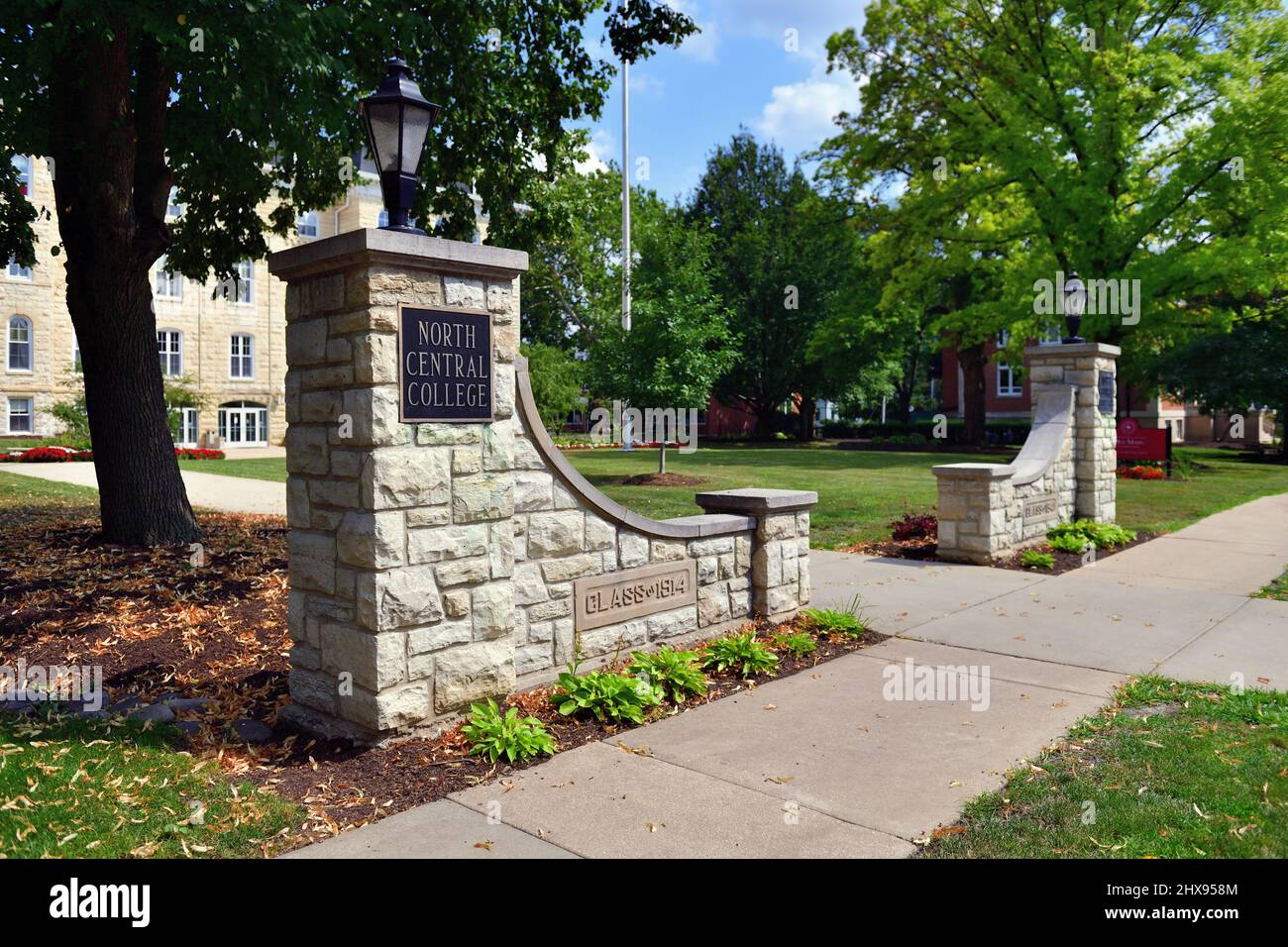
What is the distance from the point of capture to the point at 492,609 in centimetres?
498

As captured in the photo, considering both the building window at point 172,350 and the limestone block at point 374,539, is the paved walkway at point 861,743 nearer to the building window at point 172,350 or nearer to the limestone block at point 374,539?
the limestone block at point 374,539

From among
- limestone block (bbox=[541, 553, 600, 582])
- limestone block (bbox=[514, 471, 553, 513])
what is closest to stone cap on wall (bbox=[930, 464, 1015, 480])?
limestone block (bbox=[541, 553, 600, 582])

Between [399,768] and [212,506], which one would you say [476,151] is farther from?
[399,768]

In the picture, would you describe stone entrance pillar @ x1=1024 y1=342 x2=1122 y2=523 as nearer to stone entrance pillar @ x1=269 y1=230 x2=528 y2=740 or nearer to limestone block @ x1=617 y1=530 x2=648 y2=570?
limestone block @ x1=617 y1=530 x2=648 y2=570

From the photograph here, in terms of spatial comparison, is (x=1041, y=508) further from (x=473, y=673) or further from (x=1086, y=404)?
(x=473, y=673)

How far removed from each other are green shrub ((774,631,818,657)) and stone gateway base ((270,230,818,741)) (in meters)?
1.58

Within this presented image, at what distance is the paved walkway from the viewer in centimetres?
372

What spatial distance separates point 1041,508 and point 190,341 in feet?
119

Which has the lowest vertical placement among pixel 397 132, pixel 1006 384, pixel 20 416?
pixel 20 416

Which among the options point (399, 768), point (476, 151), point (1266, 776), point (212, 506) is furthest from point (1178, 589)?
point (212, 506)

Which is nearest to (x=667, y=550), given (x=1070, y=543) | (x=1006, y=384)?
(x=1070, y=543)

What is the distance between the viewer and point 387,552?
4457mm

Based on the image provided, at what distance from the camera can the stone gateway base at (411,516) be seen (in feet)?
14.7
